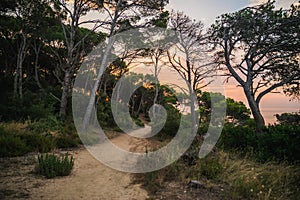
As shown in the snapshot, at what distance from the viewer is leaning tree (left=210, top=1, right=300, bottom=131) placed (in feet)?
27.7

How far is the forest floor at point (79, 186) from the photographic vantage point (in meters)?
3.72

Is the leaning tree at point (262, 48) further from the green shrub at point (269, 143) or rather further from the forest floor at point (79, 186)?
the forest floor at point (79, 186)

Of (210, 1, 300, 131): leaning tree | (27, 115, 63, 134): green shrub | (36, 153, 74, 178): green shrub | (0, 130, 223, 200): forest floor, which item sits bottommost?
(0, 130, 223, 200): forest floor

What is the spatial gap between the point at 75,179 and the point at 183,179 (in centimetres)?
225

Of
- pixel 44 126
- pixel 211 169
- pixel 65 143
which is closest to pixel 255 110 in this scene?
pixel 211 169

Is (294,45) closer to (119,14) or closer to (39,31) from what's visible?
(119,14)

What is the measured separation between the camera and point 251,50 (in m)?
10.4

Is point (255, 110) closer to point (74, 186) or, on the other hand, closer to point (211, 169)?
point (211, 169)

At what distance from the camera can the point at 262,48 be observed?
10555 millimetres

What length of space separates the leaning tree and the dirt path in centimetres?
648

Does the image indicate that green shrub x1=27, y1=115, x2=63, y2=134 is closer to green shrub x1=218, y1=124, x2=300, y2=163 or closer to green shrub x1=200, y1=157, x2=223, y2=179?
green shrub x1=200, y1=157, x2=223, y2=179

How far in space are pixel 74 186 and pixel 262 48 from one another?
10.2m

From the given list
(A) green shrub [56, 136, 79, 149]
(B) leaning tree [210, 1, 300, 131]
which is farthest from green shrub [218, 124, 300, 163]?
(A) green shrub [56, 136, 79, 149]

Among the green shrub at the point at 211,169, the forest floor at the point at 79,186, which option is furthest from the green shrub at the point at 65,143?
the green shrub at the point at 211,169
